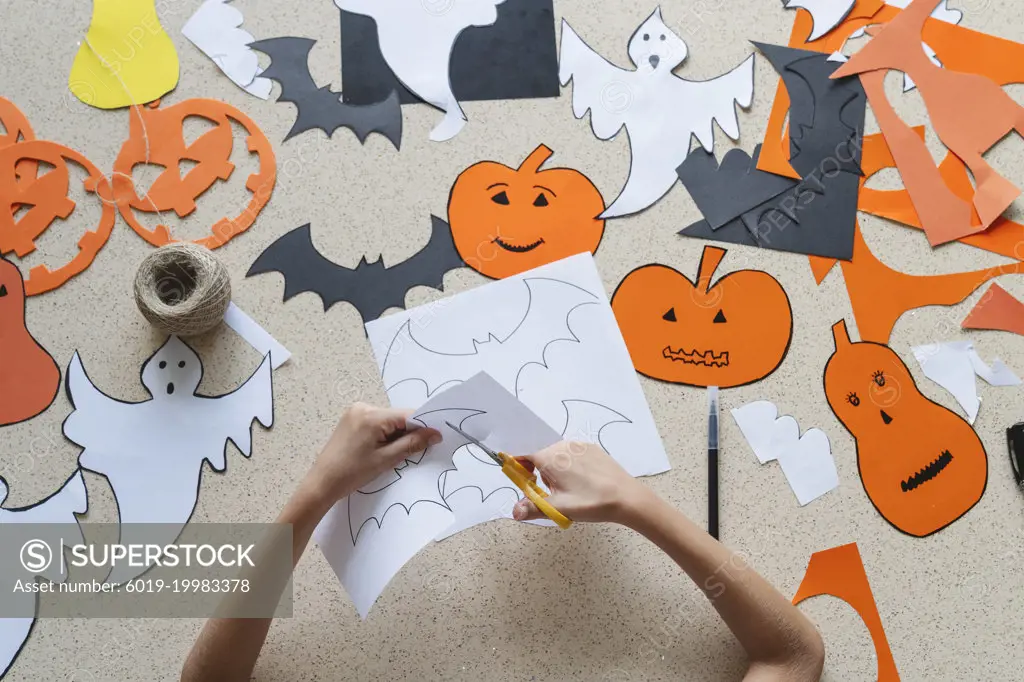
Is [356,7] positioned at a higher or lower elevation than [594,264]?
higher

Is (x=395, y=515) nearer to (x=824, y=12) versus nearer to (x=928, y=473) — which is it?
(x=928, y=473)

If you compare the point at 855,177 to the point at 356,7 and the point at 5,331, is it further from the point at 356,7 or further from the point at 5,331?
the point at 5,331

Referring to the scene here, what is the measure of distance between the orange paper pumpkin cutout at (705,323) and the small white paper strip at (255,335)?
397 millimetres

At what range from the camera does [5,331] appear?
0.94 m

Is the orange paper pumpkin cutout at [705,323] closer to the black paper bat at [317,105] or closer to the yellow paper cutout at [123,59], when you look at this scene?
the black paper bat at [317,105]

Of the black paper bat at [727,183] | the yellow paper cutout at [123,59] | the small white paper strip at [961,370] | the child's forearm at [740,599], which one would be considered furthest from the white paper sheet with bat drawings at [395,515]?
the yellow paper cutout at [123,59]

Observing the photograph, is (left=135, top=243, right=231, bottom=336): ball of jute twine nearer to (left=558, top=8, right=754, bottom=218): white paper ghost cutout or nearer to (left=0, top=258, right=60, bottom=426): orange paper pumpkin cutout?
(left=0, top=258, right=60, bottom=426): orange paper pumpkin cutout

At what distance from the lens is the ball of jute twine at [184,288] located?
873 millimetres

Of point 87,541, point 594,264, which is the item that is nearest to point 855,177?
point 594,264

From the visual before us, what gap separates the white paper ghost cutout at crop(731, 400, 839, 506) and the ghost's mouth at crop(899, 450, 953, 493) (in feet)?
0.26

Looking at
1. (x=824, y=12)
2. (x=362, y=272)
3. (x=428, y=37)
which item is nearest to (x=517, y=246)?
(x=362, y=272)

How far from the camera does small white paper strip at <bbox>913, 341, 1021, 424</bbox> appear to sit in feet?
3.03

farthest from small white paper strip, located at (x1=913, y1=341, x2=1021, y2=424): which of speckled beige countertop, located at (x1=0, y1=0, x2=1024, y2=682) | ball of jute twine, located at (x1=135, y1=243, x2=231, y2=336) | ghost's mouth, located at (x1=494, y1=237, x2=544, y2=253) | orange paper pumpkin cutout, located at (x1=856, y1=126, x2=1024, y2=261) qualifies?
ball of jute twine, located at (x1=135, y1=243, x2=231, y2=336)

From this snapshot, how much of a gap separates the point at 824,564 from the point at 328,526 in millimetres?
553
